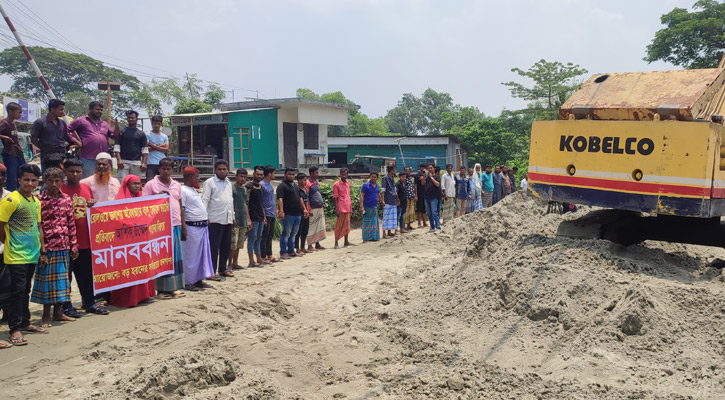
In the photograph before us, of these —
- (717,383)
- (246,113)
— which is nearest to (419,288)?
(717,383)

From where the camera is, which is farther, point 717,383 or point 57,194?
point 57,194

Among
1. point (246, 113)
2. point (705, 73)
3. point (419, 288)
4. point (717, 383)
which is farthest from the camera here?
point (246, 113)

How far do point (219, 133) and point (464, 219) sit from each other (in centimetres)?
1492

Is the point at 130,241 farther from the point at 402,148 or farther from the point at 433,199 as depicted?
the point at 402,148

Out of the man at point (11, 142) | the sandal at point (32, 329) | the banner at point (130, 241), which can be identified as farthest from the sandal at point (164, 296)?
the man at point (11, 142)

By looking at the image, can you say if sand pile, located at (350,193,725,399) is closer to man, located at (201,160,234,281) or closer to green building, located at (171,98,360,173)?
man, located at (201,160,234,281)

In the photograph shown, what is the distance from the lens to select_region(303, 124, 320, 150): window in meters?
26.7

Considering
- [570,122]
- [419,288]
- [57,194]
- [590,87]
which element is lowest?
[419,288]

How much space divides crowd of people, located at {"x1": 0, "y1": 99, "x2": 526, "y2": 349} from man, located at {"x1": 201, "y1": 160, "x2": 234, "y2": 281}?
1 centimetres

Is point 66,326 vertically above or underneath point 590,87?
underneath

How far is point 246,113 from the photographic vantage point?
24.5m

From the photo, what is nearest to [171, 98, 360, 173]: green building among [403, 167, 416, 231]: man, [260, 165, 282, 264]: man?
[403, 167, 416, 231]: man

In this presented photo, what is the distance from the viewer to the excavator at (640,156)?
5.92 meters

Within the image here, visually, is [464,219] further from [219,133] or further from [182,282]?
[219,133]
